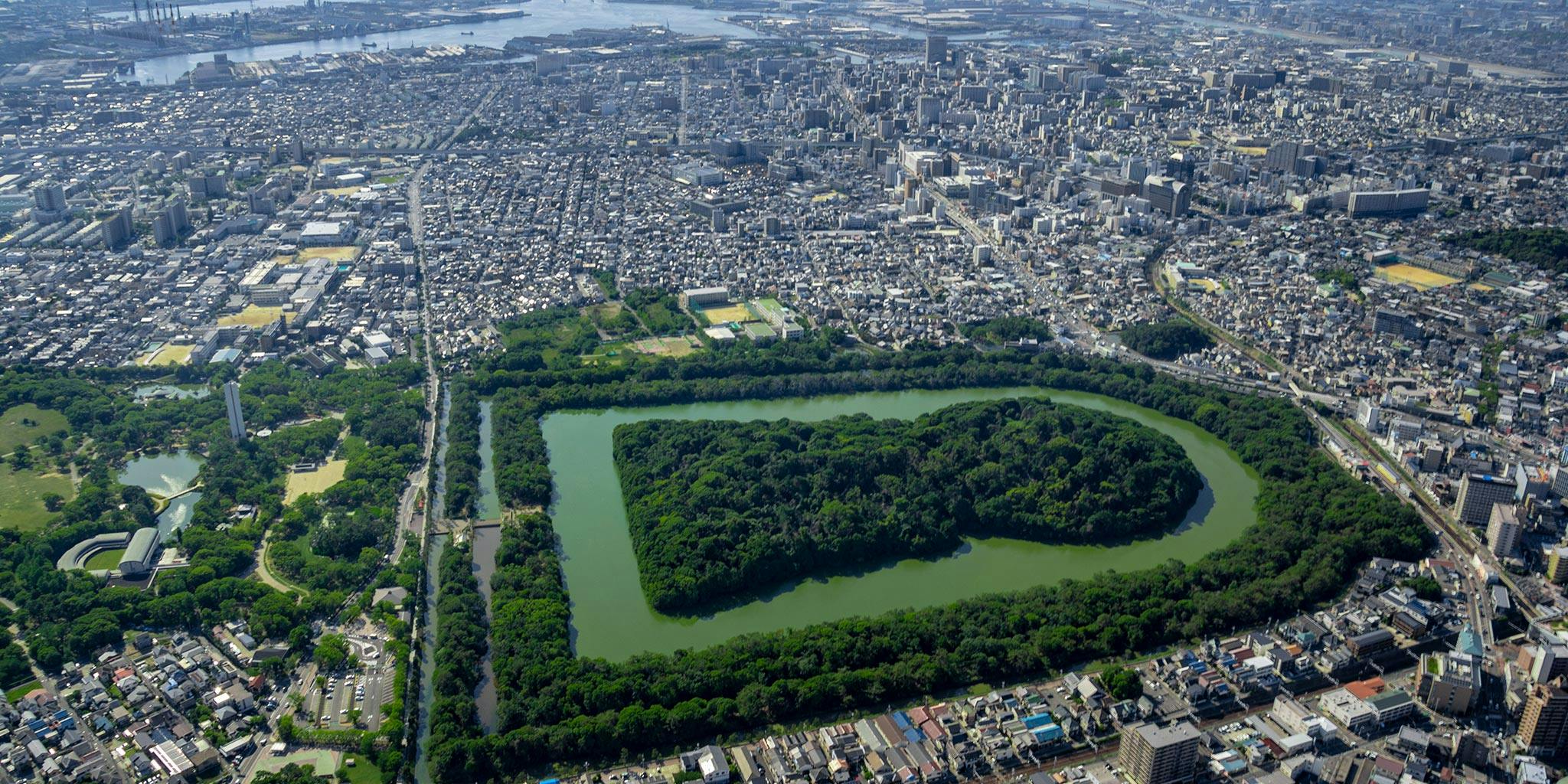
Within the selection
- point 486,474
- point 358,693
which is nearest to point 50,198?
point 486,474

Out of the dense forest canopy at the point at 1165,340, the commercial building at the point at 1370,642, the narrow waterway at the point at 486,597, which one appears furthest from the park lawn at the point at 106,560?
the dense forest canopy at the point at 1165,340

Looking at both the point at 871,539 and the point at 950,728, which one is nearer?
the point at 950,728

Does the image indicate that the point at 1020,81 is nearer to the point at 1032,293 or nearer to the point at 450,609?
the point at 1032,293

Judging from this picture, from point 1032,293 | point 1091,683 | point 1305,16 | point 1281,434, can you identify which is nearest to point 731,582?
point 1091,683

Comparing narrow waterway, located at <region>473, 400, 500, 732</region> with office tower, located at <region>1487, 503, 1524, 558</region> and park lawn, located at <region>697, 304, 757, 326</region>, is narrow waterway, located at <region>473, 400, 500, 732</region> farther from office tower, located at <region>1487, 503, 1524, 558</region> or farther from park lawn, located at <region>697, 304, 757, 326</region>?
office tower, located at <region>1487, 503, 1524, 558</region>

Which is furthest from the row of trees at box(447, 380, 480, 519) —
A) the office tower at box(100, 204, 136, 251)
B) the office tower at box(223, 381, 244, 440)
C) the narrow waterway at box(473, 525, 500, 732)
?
the office tower at box(100, 204, 136, 251)

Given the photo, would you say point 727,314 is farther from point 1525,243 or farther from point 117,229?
point 1525,243

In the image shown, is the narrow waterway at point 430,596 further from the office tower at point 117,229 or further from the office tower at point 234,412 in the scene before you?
the office tower at point 117,229
